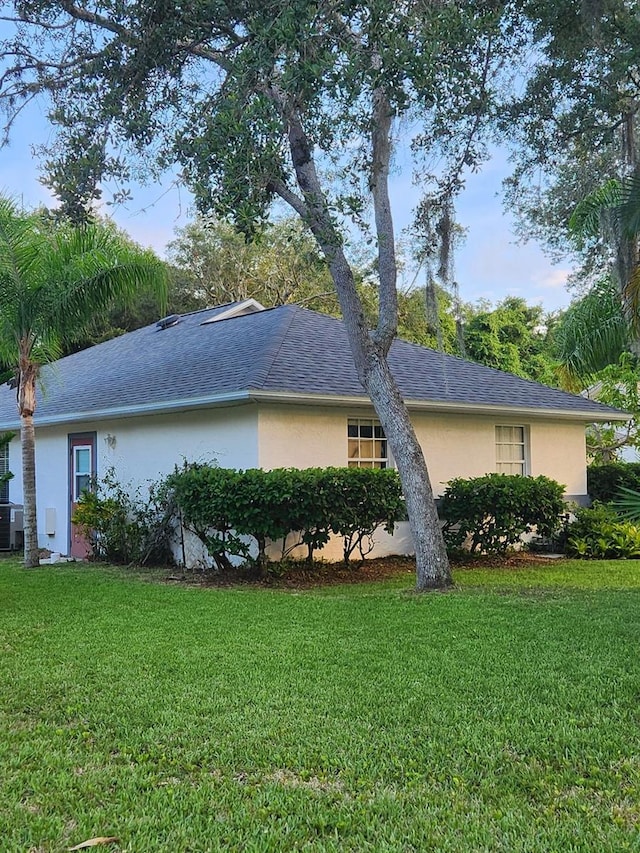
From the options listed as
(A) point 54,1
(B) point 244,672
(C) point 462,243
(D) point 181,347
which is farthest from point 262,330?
(B) point 244,672

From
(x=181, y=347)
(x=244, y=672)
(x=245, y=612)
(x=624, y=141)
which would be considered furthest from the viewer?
(x=181, y=347)

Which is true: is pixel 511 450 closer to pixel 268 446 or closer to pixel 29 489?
pixel 268 446

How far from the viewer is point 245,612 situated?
26.7 ft

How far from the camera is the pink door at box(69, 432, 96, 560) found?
14533 millimetres

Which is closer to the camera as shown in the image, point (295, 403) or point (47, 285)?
point (295, 403)

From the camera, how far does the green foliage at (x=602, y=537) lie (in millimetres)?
13305

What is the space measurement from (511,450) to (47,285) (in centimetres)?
912

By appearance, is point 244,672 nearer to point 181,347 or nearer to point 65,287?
point 65,287

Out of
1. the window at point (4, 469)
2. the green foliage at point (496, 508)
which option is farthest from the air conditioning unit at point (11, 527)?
the green foliage at point (496, 508)

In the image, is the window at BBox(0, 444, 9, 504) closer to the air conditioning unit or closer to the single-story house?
the single-story house

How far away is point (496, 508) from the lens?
40.0 feet

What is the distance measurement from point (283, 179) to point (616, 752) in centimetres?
737

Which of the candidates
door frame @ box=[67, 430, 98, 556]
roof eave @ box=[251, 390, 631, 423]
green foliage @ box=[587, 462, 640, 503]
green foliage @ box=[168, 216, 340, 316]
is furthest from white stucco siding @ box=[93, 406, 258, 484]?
green foliage @ box=[168, 216, 340, 316]

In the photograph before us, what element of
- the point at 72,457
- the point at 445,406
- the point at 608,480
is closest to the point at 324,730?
the point at 445,406
